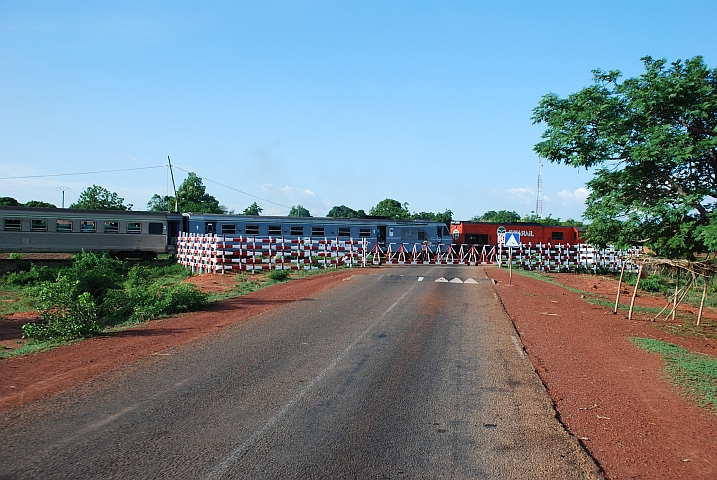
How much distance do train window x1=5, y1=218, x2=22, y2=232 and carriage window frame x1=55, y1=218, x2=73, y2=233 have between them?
73.9 inches

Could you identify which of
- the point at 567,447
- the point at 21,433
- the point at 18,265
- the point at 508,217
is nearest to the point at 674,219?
the point at 567,447

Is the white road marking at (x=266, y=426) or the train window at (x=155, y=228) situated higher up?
the train window at (x=155, y=228)

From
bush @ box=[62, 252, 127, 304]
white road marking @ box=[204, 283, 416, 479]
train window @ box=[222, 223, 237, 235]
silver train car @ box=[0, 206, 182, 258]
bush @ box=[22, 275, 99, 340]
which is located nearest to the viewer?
white road marking @ box=[204, 283, 416, 479]

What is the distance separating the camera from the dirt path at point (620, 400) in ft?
17.8

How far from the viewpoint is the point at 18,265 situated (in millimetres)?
30000

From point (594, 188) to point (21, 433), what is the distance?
45.6ft

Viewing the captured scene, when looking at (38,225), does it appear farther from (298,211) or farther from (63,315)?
(298,211)

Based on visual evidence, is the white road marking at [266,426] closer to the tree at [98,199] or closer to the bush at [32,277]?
the bush at [32,277]

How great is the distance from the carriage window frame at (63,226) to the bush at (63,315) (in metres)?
23.2

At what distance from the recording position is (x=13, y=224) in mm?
31812

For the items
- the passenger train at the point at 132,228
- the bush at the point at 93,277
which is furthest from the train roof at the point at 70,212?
the bush at the point at 93,277

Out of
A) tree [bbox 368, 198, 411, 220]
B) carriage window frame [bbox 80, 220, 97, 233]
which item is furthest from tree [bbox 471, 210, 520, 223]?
carriage window frame [bbox 80, 220, 97, 233]

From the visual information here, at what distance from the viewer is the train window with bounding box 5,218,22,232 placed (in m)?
31.7

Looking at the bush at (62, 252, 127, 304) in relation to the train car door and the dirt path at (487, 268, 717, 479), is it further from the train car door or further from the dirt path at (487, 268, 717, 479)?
the train car door
